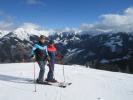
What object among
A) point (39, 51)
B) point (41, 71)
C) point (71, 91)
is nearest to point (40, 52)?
point (39, 51)

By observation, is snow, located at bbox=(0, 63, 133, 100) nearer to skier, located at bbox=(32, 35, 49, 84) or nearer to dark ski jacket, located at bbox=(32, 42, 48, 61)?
skier, located at bbox=(32, 35, 49, 84)

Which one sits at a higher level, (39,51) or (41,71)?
(39,51)

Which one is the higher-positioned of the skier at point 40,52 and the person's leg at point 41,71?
the skier at point 40,52

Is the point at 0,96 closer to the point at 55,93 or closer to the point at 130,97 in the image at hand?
the point at 55,93

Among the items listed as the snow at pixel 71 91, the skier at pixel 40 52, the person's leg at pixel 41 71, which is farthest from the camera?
the person's leg at pixel 41 71

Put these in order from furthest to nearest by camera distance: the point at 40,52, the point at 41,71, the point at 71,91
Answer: the point at 41,71, the point at 40,52, the point at 71,91

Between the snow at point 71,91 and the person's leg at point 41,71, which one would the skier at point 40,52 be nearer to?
the person's leg at point 41,71

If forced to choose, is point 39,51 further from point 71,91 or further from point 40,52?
point 71,91

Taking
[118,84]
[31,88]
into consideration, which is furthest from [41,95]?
[118,84]

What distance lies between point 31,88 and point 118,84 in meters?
4.67

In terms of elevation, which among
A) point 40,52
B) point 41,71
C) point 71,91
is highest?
point 40,52

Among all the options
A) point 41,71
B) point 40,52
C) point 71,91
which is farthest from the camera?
point 41,71

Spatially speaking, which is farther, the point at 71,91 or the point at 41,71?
the point at 41,71

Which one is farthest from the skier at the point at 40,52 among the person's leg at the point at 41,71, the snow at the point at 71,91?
the snow at the point at 71,91
